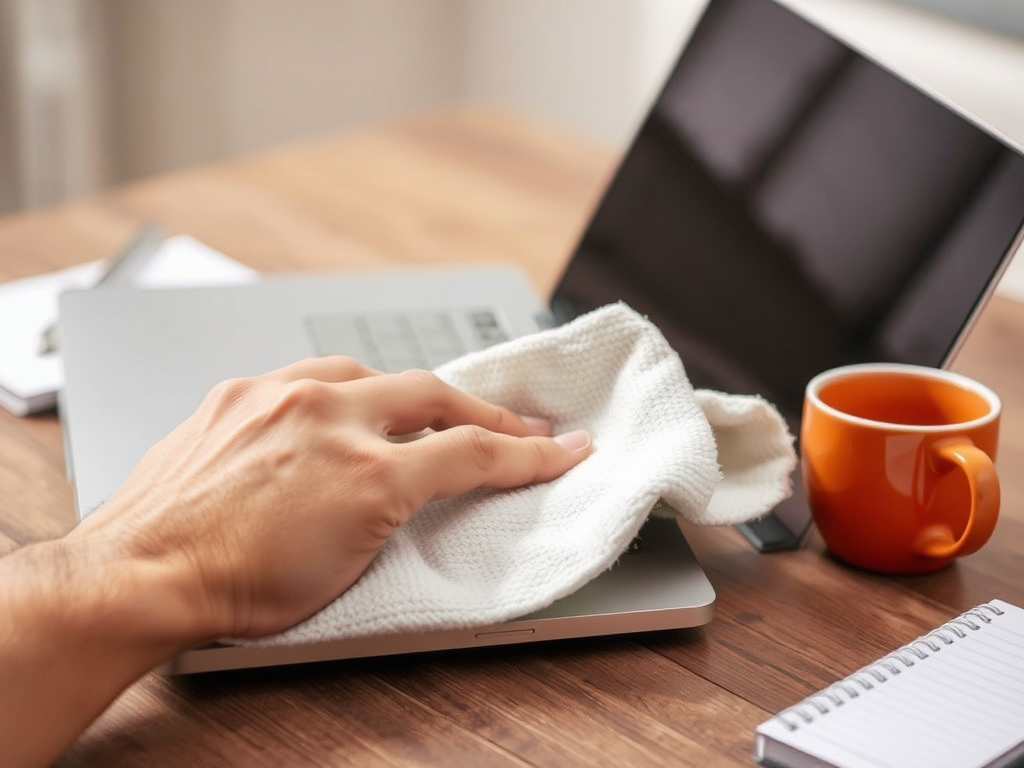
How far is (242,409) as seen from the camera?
2.02 feet

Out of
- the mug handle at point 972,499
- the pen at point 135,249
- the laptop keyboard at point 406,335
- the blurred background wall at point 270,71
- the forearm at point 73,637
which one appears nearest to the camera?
the forearm at point 73,637

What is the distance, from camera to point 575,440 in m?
0.65

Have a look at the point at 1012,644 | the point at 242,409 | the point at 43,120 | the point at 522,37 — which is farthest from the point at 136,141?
the point at 1012,644

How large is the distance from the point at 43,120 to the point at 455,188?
994mm

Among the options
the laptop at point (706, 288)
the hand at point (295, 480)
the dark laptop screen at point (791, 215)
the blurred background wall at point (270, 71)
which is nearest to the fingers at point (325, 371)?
the hand at point (295, 480)

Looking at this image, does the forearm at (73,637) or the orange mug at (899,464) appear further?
the orange mug at (899,464)

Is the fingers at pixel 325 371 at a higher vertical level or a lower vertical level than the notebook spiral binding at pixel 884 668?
lower

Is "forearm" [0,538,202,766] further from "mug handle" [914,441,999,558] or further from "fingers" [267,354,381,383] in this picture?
"mug handle" [914,441,999,558]

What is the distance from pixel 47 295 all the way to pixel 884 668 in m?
0.71

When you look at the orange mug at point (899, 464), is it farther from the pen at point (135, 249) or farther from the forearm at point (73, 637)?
the pen at point (135, 249)

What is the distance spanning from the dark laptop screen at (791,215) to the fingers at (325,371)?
0.71 ft

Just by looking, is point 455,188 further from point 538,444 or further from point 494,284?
point 538,444

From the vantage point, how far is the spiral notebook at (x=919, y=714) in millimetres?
487

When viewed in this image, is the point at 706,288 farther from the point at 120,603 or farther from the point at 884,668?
the point at 120,603
